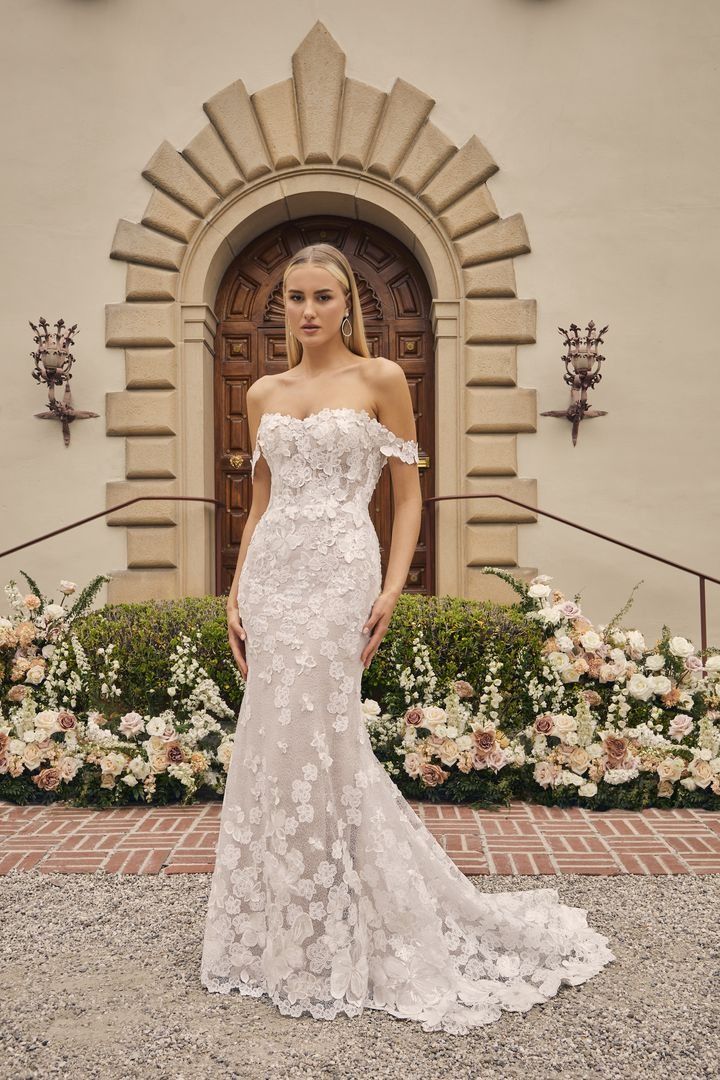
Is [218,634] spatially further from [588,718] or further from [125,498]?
[125,498]

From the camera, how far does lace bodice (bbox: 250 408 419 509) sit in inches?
104

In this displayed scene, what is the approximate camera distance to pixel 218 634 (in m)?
5.02

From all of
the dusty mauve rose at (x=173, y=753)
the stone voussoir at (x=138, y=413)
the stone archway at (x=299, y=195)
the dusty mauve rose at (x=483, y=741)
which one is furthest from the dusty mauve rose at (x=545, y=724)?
the stone voussoir at (x=138, y=413)

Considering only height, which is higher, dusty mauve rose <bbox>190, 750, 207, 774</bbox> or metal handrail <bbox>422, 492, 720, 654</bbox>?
metal handrail <bbox>422, 492, 720, 654</bbox>

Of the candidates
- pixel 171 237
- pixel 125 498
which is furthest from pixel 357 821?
pixel 171 237

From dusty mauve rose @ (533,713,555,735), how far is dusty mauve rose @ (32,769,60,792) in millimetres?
2640

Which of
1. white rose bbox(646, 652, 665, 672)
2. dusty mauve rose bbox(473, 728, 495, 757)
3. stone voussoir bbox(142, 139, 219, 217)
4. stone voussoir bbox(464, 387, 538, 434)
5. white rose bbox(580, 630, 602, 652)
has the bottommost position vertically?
dusty mauve rose bbox(473, 728, 495, 757)

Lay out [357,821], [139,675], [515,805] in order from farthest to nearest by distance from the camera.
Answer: [139,675] → [515,805] → [357,821]

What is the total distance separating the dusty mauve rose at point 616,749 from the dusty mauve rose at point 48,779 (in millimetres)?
2991

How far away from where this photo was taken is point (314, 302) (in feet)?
8.82

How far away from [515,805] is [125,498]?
4.76 metres

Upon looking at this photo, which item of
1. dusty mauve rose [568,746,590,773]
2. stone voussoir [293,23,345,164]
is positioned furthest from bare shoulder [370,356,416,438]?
stone voussoir [293,23,345,164]

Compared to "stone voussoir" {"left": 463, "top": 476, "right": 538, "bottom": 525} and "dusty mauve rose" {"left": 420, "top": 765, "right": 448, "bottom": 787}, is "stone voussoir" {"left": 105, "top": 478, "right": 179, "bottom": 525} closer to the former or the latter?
"stone voussoir" {"left": 463, "top": 476, "right": 538, "bottom": 525}

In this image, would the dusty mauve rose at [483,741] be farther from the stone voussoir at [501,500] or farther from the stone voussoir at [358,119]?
the stone voussoir at [358,119]
